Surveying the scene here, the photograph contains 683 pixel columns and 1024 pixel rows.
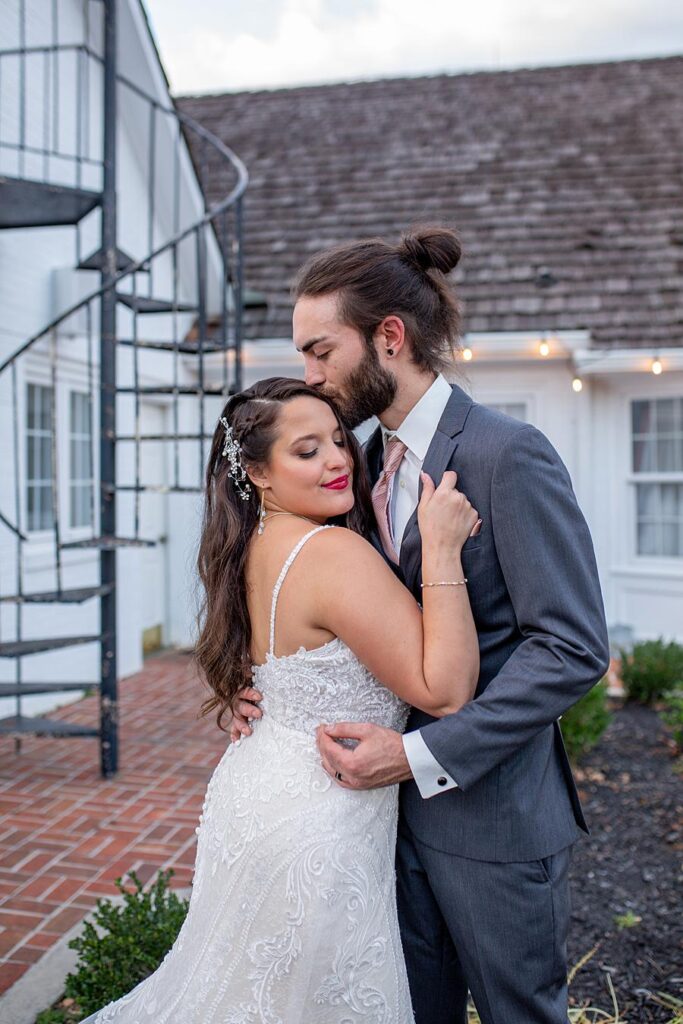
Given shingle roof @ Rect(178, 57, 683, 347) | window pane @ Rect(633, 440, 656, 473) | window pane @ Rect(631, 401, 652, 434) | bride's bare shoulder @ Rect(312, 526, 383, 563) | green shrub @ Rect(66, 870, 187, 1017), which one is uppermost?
shingle roof @ Rect(178, 57, 683, 347)

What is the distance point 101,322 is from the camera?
5250 millimetres

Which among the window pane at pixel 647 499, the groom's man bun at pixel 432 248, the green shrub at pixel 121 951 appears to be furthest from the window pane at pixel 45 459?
the window pane at pixel 647 499

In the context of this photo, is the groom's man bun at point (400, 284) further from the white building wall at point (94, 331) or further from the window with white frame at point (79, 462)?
the window with white frame at point (79, 462)

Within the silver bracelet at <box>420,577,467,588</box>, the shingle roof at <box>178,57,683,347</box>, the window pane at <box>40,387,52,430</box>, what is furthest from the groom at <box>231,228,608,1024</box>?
the shingle roof at <box>178,57,683,347</box>

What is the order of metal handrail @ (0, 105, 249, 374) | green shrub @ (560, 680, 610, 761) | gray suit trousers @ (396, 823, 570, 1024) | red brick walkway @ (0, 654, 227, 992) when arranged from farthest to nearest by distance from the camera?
1. green shrub @ (560, 680, 610, 761)
2. metal handrail @ (0, 105, 249, 374)
3. red brick walkway @ (0, 654, 227, 992)
4. gray suit trousers @ (396, 823, 570, 1024)

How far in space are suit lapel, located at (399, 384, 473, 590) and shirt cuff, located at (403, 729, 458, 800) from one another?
354 millimetres

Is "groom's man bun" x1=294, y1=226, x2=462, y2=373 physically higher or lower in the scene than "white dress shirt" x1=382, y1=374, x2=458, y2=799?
higher

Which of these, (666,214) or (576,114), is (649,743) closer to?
(666,214)

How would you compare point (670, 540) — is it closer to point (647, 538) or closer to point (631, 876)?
point (647, 538)

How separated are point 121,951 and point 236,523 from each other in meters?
1.55

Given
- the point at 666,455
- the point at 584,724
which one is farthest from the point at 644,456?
the point at 584,724

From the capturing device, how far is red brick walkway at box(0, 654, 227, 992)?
3701 millimetres

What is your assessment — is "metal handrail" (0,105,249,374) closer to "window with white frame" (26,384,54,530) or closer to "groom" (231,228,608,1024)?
"window with white frame" (26,384,54,530)

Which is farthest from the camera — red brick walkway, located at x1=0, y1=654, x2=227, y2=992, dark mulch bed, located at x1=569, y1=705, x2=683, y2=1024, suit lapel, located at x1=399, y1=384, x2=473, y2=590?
red brick walkway, located at x1=0, y1=654, x2=227, y2=992
